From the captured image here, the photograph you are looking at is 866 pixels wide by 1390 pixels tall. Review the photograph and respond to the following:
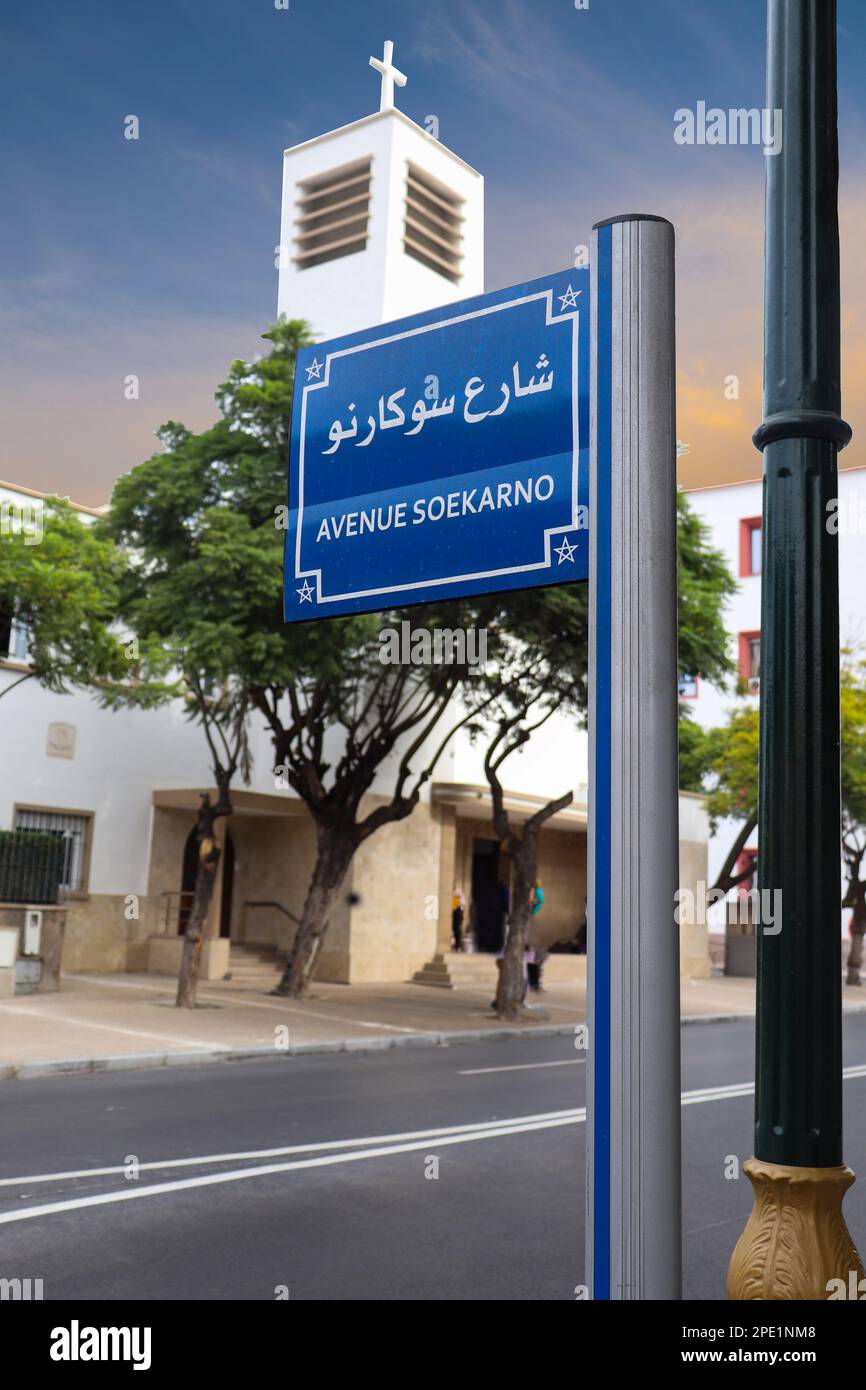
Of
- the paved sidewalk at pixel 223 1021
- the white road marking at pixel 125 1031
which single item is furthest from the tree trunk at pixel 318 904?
the white road marking at pixel 125 1031

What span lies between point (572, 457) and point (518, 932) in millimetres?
19102

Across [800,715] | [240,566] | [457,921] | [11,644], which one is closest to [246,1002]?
[11,644]

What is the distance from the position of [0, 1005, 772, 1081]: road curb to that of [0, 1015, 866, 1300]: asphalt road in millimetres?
350

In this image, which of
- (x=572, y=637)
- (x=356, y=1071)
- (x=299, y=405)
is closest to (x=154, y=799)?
(x=572, y=637)

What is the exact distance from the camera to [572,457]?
3.71m

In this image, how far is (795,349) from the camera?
3672mm

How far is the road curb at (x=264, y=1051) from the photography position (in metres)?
13.8

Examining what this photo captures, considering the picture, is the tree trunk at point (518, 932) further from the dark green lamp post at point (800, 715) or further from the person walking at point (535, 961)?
the dark green lamp post at point (800, 715)

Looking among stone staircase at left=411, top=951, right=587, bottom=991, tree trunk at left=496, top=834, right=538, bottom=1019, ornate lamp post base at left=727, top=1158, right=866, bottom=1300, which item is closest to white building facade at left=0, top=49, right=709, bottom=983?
stone staircase at left=411, top=951, right=587, bottom=991

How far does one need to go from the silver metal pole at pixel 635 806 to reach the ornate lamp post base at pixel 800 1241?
31cm

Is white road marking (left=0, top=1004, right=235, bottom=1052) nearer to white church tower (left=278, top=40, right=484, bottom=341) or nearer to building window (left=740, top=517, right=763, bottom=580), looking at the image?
white church tower (left=278, top=40, right=484, bottom=341)

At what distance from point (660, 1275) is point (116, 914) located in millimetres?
22933

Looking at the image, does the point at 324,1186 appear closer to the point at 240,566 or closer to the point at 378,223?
the point at 240,566

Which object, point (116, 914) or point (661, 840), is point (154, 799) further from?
point (661, 840)
